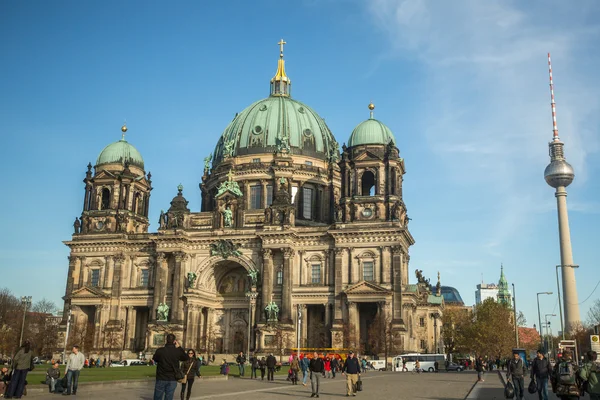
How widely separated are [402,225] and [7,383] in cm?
5564

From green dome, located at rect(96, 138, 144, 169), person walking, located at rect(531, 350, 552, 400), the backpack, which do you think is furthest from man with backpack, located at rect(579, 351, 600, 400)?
green dome, located at rect(96, 138, 144, 169)

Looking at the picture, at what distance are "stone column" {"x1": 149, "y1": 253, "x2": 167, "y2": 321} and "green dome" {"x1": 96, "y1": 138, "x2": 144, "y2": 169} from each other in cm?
1605

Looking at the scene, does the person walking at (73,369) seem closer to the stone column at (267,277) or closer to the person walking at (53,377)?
the person walking at (53,377)

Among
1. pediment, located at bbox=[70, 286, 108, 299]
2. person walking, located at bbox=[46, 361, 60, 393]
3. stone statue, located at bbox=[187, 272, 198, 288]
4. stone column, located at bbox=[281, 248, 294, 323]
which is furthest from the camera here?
pediment, located at bbox=[70, 286, 108, 299]

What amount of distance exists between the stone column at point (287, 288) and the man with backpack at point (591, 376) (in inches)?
2233

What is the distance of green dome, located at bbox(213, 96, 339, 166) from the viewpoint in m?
91.4

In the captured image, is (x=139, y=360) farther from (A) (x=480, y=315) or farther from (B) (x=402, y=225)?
(A) (x=480, y=315)

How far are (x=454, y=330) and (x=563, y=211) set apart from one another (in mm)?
35948

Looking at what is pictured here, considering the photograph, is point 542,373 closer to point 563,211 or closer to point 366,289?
point 366,289

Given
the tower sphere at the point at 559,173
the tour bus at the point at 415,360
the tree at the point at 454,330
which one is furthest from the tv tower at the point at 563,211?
the tour bus at the point at 415,360

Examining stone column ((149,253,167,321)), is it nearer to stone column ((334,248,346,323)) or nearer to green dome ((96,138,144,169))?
green dome ((96,138,144,169))

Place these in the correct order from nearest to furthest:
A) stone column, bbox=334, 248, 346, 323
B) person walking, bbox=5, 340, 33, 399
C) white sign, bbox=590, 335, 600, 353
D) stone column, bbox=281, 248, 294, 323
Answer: person walking, bbox=5, 340, 33, 399 → white sign, bbox=590, 335, 600, 353 → stone column, bbox=334, 248, 346, 323 → stone column, bbox=281, 248, 294, 323

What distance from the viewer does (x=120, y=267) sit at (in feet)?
269

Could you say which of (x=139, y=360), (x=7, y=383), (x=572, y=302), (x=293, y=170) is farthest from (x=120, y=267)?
(x=572, y=302)
